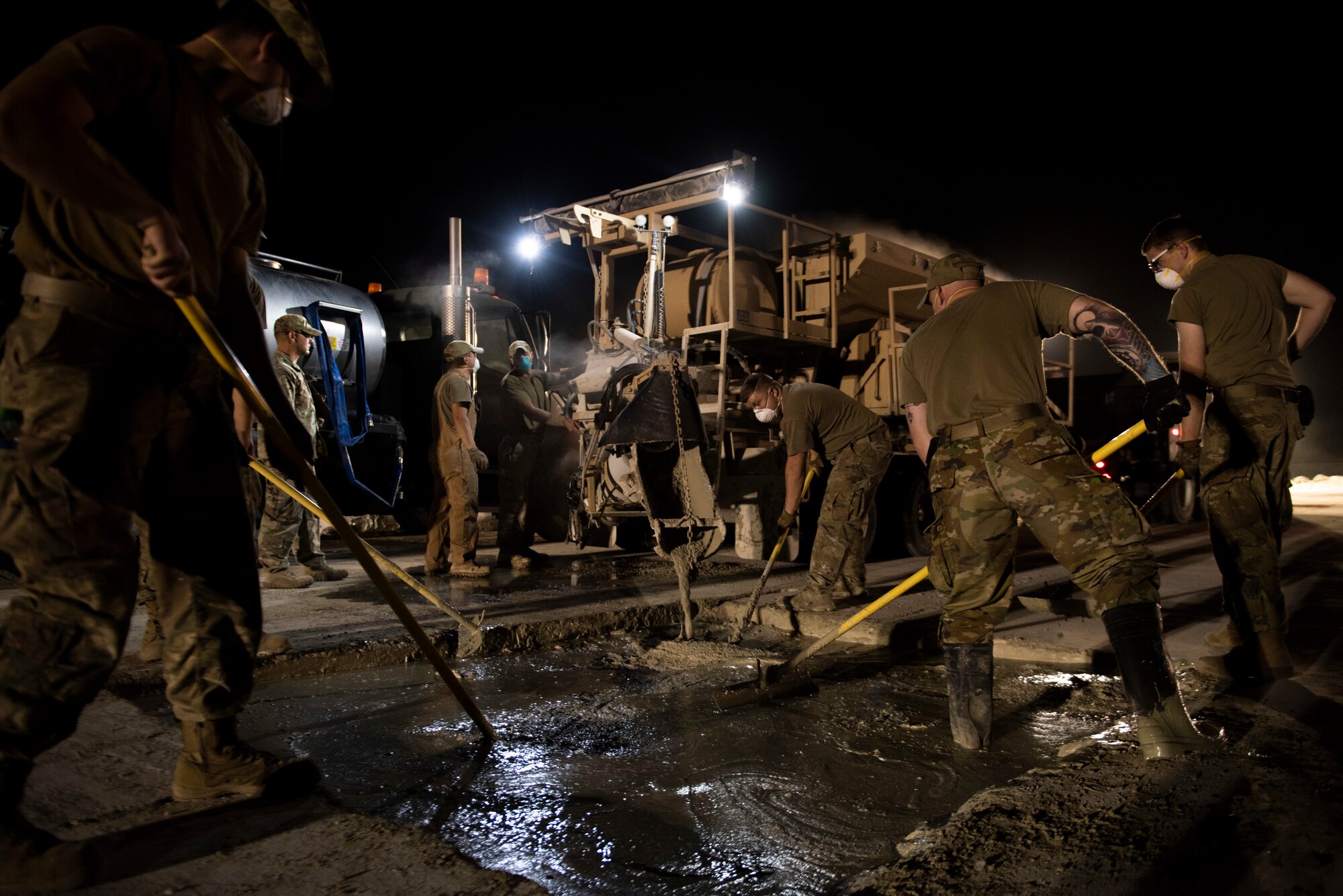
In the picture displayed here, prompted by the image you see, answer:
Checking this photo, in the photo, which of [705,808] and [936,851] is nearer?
[936,851]

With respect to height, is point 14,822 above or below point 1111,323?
below

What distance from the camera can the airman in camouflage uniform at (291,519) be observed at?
5.03m

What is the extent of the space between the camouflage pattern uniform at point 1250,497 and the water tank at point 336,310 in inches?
252

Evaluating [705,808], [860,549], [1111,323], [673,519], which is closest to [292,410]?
[705,808]

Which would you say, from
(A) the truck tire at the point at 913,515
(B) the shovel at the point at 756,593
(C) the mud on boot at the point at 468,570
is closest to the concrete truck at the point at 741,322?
(A) the truck tire at the point at 913,515

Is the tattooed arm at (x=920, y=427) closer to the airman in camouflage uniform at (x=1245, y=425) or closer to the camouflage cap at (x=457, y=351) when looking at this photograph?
the airman in camouflage uniform at (x=1245, y=425)

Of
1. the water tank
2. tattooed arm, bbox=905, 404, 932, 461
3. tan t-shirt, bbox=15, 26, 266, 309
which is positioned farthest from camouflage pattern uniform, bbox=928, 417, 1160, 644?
the water tank

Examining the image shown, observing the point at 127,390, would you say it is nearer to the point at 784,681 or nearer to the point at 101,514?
the point at 101,514

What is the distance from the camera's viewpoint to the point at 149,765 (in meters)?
2.13

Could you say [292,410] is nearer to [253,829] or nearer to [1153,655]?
[253,829]

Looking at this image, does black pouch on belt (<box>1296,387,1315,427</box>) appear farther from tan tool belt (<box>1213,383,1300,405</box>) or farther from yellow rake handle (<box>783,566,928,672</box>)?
yellow rake handle (<box>783,566,928,672</box>)

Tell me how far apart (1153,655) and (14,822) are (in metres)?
2.68

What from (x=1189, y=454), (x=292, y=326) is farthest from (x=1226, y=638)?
(x=292, y=326)

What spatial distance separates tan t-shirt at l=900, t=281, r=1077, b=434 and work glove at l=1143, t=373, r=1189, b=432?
12.1 inches
